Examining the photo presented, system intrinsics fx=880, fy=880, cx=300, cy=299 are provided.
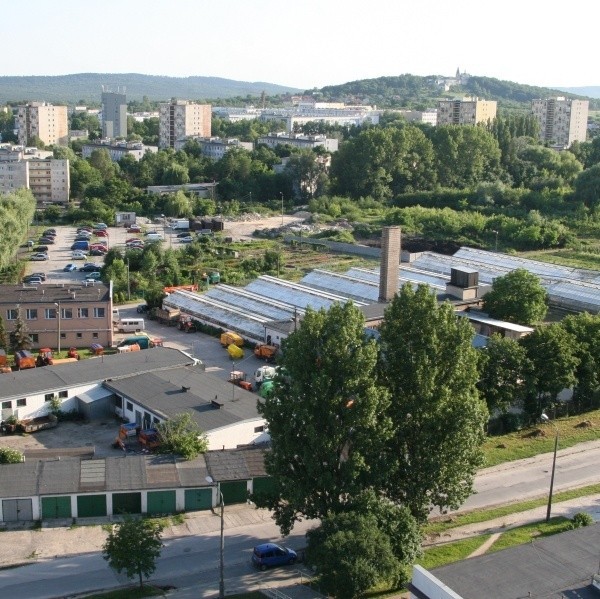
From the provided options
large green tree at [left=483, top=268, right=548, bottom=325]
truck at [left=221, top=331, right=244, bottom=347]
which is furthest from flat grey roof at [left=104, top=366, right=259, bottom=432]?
large green tree at [left=483, top=268, right=548, bottom=325]

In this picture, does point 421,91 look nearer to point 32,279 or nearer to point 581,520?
point 32,279

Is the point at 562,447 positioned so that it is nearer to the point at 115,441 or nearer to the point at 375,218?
the point at 115,441

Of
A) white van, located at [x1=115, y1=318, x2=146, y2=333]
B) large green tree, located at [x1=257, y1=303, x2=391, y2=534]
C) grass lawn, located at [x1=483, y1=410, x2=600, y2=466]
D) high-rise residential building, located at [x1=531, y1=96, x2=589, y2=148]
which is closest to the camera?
large green tree, located at [x1=257, y1=303, x2=391, y2=534]

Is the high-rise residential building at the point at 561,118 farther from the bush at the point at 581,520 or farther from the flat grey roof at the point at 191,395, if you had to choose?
the bush at the point at 581,520

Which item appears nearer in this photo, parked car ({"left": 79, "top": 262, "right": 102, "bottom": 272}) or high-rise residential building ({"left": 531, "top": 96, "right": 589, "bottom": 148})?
parked car ({"left": 79, "top": 262, "right": 102, "bottom": 272})

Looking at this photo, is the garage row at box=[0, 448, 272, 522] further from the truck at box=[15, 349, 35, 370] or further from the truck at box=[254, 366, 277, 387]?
the truck at box=[15, 349, 35, 370]

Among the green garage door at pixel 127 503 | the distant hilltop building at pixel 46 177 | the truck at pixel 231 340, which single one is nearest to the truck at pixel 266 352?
the truck at pixel 231 340

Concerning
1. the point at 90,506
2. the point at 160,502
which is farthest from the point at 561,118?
the point at 90,506
